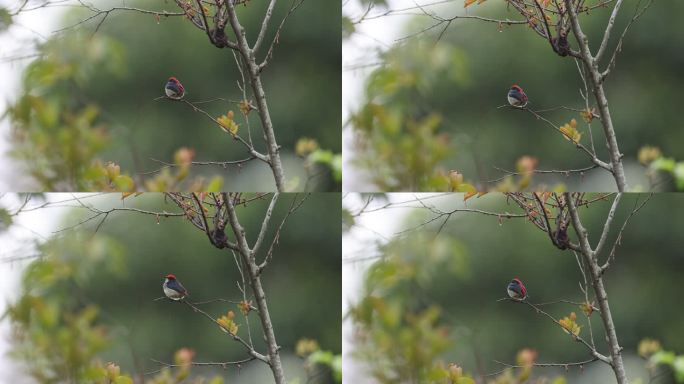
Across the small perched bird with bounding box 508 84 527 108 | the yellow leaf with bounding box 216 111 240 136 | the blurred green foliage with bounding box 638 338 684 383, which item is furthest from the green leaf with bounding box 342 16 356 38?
the blurred green foliage with bounding box 638 338 684 383

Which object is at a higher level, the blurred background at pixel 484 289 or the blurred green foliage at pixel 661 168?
the blurred green foliage at pixel 661 168

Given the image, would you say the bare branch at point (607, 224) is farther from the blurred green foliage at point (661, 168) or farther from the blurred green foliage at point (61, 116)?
the blurred green foliage at point (61, 116)

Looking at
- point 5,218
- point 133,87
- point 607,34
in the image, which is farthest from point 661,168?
point 5,218

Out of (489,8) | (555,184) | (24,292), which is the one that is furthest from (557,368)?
(24,292)

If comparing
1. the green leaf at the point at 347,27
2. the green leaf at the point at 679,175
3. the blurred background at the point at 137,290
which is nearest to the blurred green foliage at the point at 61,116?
the blurred background at the point at 137,290

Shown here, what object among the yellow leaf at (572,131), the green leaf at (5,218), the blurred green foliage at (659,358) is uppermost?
the yellow leaf at (572,131)

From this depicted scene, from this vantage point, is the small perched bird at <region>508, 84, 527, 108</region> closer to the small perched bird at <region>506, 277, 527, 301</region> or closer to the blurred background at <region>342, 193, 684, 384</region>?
the blurred background at <region>342, 193, 684, 384</region>
